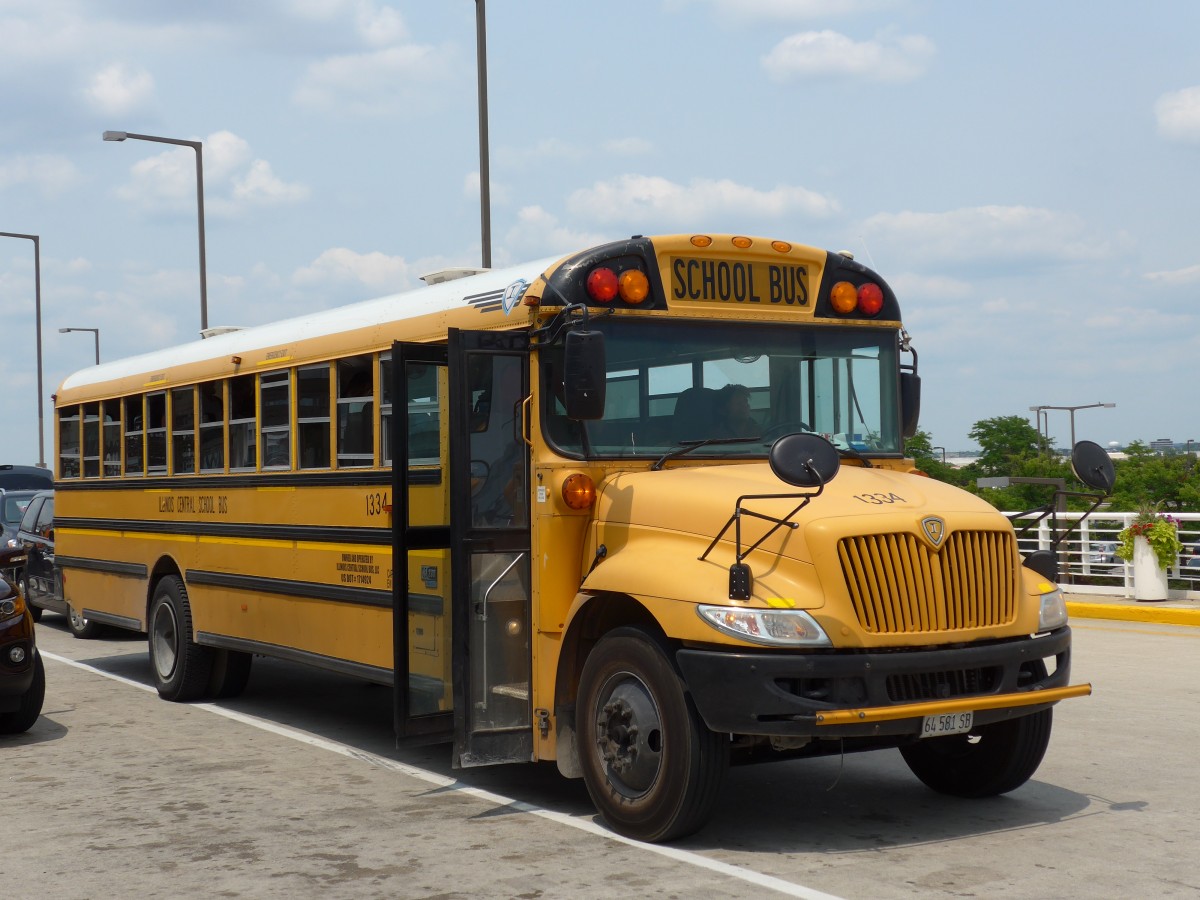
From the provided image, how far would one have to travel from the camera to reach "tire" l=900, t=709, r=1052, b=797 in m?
6.82

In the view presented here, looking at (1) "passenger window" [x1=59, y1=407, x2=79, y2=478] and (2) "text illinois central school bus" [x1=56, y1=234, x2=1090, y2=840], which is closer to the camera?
(2) "text illinois central school bus" [x1=56, y1=234, x2=1090, y2=840]

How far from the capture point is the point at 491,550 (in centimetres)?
707

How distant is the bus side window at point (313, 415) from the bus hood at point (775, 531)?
272 cm

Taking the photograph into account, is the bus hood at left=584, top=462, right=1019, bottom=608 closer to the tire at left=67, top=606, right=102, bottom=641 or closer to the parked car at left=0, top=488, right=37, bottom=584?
the tire at left=67, top=606, right=102, bottom=641

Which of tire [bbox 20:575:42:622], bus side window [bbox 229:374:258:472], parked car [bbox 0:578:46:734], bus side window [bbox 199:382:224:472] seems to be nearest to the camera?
parked car [bbox 0:578:46:734]

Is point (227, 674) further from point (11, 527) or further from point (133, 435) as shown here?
point (11, 527)

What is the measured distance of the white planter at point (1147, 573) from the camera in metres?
17.3

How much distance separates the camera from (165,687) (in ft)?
36.5

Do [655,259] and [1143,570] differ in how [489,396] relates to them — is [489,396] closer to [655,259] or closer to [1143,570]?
[655,259]

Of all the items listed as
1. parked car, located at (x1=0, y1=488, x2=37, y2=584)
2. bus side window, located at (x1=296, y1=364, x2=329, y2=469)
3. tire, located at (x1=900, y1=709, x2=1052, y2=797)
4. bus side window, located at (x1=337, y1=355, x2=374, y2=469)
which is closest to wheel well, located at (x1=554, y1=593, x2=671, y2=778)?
tire, located at (x1=900, y1=709, x2=1052, y2=797)

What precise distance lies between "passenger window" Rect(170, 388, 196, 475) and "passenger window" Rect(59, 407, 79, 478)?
8.05 ft

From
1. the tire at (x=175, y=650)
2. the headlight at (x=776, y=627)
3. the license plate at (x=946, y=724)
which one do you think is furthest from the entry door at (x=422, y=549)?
the tire at (x=175, y=650)

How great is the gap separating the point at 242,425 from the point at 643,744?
188 inches

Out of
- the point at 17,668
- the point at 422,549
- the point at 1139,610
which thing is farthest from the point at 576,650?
the point at 1139,610
